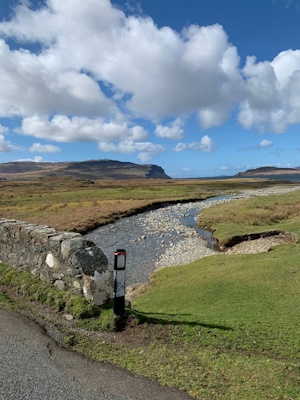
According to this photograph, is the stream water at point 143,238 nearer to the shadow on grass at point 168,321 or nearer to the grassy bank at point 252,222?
the grassy bank at point 252,222

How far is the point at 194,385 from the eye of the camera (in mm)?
6977

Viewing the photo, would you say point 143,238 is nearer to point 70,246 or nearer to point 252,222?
point 252,222

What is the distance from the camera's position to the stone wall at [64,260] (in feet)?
36.2

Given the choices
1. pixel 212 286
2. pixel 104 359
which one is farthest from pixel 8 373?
pixel 212 286

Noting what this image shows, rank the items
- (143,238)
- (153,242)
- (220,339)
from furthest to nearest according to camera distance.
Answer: (143,238), (153,242), (220,339)

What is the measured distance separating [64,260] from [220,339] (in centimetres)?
651

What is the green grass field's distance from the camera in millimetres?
7172

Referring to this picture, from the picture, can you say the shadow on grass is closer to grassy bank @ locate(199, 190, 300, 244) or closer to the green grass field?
the green grass field

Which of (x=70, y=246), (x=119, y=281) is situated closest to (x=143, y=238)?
(x=70, y=246)

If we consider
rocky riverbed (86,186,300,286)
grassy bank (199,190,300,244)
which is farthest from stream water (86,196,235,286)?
grassy bank (199,190,300,244)

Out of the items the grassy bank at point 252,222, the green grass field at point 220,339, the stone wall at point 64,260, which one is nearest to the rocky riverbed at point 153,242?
the grassy bank at point 252,222

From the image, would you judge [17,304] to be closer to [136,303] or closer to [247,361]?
[136,303]

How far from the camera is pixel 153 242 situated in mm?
40531

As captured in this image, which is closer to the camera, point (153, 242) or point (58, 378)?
point (58, 378)
